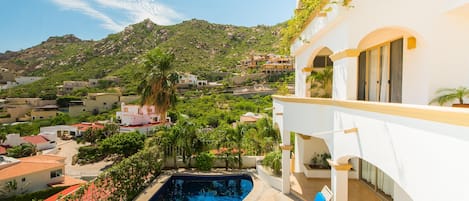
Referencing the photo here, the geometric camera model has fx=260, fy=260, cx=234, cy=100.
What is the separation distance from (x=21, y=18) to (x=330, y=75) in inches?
3604

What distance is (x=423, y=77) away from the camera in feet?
20.8

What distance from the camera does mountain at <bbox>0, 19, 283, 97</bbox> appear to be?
73.9 m

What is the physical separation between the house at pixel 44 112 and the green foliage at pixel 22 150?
30.4 metres

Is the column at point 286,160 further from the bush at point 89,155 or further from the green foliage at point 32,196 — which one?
the bush at point 89,155

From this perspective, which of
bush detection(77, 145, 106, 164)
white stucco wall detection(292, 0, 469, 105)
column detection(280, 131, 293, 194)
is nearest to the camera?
white stucco wall detection(292, 0, 469, 105)

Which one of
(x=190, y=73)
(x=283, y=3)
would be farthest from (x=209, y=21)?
(x=283, y=3)

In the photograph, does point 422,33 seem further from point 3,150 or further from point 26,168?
point 3,150

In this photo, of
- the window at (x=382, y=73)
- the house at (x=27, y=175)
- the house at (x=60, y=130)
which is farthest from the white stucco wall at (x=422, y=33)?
the house at (x=60, y=130)

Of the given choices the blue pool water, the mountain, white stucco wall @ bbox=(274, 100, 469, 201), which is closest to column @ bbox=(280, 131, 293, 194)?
the blue pool water

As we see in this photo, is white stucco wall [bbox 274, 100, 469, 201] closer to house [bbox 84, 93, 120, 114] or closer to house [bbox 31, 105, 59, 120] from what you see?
house [bbox 84, 93, 120, 114]

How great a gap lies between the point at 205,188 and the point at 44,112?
217 ft

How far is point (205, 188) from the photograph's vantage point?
15.6 meters

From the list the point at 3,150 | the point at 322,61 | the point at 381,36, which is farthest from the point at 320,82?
the point at 3,150

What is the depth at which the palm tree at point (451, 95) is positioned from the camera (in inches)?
219
